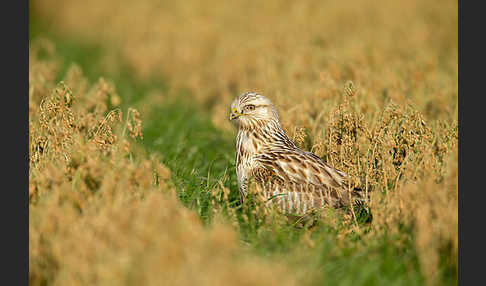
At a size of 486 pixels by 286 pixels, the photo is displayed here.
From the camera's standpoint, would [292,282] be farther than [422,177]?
No

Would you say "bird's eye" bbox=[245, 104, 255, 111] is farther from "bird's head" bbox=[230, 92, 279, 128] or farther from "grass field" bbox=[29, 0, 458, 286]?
"grass field" bbox=[29, 0, 458, 286]

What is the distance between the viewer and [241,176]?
5.39 metres

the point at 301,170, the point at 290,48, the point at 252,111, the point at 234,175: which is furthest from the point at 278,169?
the point at 290,48

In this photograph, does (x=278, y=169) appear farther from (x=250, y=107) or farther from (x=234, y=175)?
(x=234, y=175)

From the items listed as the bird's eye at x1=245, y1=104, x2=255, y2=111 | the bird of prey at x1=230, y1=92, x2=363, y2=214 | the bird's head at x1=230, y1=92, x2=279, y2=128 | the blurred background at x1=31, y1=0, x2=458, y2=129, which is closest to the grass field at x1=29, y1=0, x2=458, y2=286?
the blurred background at x1=31, y1=0, x2=458, y2=129

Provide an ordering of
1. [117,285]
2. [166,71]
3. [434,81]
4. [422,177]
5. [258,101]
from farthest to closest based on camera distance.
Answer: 1. [166,71]
2. [434,81]
3. [258,101]
4. [422,177]
5. [117,285]

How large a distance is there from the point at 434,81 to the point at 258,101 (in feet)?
12.7

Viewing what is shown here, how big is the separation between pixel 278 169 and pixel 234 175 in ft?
4.36

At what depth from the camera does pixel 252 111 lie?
18.6 feet

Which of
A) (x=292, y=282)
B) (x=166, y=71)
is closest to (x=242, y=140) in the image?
(x=292, y=282)

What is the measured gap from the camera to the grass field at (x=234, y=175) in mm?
3490

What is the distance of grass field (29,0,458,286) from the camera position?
11.5 ft

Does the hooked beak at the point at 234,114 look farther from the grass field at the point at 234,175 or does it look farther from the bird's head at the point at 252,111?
the grass field at the point at 234,175

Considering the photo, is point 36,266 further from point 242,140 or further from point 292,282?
point 242,140
